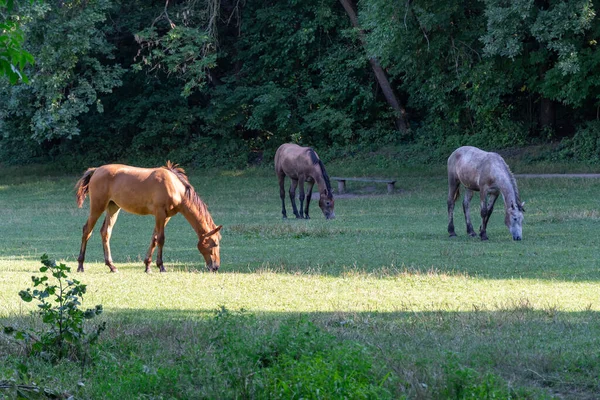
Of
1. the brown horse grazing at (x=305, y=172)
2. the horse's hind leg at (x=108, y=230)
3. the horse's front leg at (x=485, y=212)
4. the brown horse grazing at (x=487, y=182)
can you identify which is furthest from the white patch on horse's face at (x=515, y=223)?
the horse's hind leg at (x=108, y=230)

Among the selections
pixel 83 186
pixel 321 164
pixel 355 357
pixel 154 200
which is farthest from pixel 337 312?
pixel 321 164

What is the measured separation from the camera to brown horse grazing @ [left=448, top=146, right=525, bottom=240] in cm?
1683

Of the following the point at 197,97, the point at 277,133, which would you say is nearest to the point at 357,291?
the point at 277,133

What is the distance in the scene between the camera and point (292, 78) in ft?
136

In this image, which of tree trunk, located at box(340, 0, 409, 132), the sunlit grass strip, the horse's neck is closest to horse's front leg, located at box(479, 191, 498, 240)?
the sunlit grass strip

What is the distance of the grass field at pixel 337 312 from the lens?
6.00 meters

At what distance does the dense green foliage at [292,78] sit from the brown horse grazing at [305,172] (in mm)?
8094

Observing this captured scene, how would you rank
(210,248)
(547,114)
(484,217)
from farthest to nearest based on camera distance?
(547,114), (484,217), (210,248)

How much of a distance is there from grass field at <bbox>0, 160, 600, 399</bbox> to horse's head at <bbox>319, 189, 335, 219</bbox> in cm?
141

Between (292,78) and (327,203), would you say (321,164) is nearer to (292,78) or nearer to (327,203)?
(327,203)

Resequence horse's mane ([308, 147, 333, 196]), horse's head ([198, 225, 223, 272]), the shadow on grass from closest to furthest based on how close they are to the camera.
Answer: the shadow on grass
horse's head ([198, 225, 223, 272])
horse's mane ([308, 147, 333, 196])

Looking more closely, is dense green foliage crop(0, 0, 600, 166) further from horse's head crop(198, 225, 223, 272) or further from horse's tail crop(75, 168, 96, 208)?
horse's head crop(198, 225, 223, 272)

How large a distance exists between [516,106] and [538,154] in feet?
12.8

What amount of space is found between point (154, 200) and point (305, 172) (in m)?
10.7
